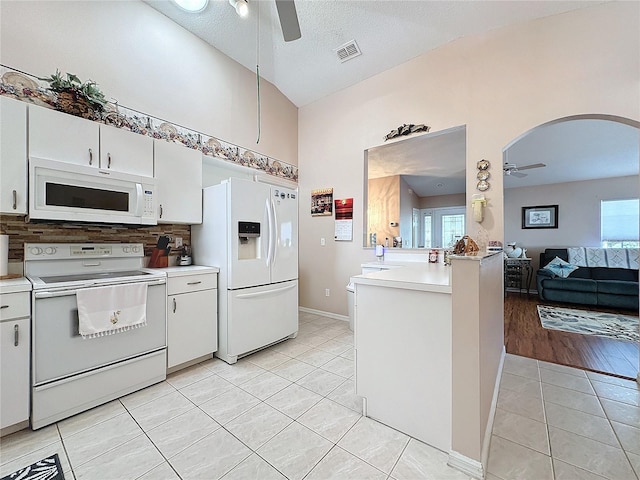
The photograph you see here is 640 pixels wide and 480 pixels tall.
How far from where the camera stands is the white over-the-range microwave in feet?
5.77

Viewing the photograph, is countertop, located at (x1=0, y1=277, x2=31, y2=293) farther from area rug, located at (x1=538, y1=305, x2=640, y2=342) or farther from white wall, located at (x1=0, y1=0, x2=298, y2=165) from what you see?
area rug, located at (x1=538, y1=305, x2=640, y2=342)

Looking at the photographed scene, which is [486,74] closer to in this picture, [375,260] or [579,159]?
[375,260]

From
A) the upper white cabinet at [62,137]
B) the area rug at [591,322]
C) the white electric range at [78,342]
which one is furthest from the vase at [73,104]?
the area rug at [591,322]

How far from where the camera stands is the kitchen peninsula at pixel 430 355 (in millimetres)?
1279

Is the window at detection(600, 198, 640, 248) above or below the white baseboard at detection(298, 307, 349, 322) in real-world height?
above

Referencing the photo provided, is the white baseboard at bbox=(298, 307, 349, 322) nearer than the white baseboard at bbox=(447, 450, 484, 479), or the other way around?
the white baseboard at bbox=(447, 450, 484, 479)

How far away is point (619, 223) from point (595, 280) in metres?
1.77

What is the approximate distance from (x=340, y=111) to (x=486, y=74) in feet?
6.04

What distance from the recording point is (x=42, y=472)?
1.27 metres

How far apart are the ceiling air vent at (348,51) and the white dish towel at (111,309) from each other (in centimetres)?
324

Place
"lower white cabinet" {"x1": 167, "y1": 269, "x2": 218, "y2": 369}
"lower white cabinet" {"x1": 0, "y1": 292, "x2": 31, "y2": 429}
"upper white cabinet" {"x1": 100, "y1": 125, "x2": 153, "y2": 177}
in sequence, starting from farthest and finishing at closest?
"lower white cabinet" {"x1": 167, "y1": 269, "x2": 218, "y2": 369}
"upper white cabinet" {"x1": 100, "y1": 125, "x2": 153, "y2": 177}
"lower white cabinet" {"x1": 0, "y1": 292, "x2": 31, "y2": 429}

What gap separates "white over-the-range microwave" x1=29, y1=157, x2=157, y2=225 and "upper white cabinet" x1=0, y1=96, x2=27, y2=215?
46mm

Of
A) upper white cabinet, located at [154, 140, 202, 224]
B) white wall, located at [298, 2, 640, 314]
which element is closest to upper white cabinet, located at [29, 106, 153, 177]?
upper white cabinet, located at [154, 140, 202, 224]

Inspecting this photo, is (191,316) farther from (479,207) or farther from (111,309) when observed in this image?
(479,207)
